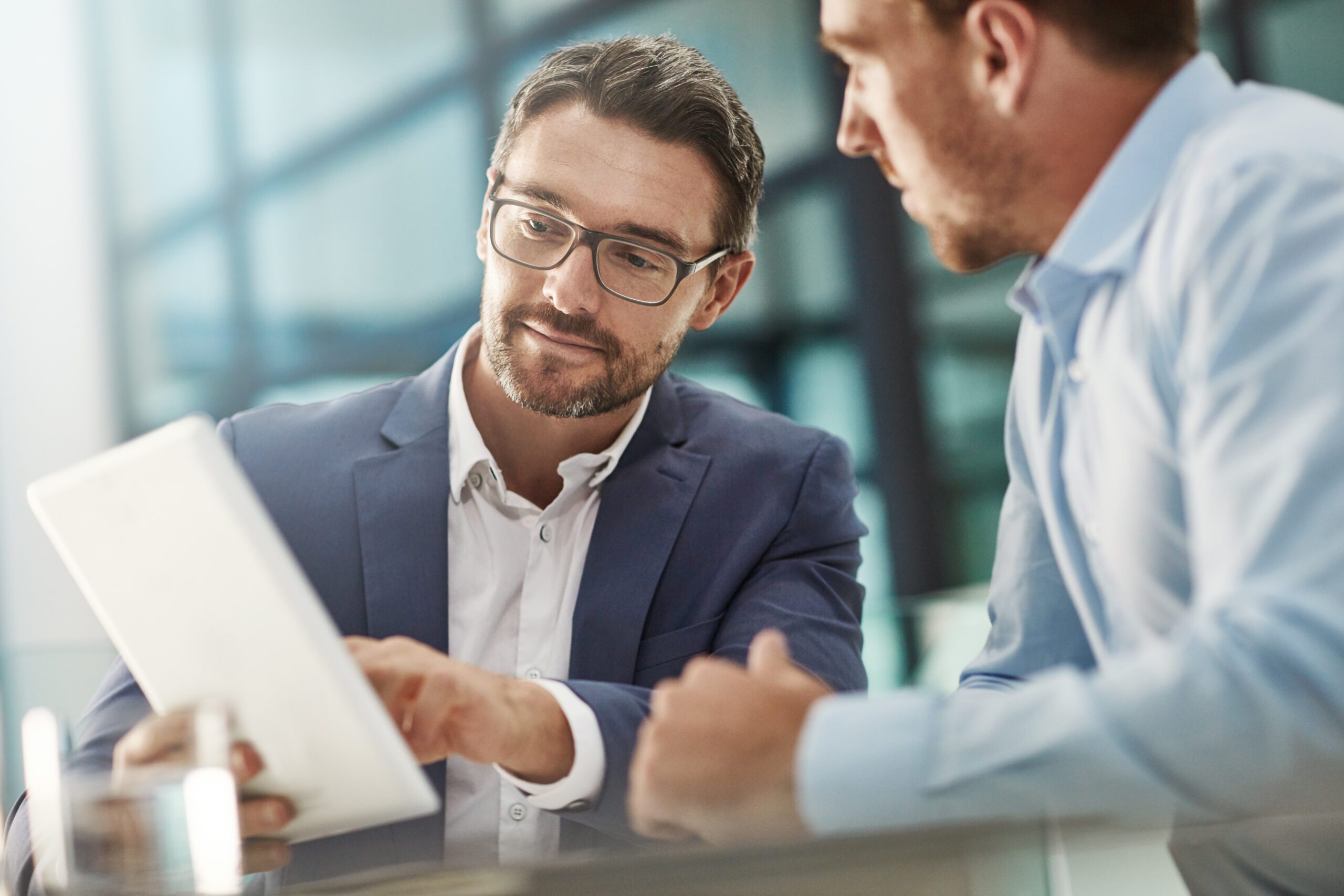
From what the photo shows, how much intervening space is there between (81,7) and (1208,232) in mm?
5041

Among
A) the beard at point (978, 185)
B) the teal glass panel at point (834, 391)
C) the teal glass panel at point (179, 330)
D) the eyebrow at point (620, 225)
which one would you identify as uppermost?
the beard at point (978, 185)

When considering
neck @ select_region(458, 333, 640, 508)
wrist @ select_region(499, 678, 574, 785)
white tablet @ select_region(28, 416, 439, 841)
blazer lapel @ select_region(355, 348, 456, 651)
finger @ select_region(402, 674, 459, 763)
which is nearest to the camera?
white tablet @ select_region(28, 416, 439, 841)

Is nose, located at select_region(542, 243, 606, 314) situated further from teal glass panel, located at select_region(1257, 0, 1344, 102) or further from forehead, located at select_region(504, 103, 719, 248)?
teal glass panel, located at select_region(1257, 0, 1344, 102)

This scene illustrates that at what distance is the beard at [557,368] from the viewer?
1.66 m

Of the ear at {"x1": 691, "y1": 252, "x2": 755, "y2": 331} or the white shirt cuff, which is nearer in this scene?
the white shirt cuff

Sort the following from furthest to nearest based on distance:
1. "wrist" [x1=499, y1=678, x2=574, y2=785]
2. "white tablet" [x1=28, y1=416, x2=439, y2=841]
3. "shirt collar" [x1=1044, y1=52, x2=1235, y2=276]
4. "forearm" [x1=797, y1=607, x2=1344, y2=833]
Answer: "wrist" [x1=499, y1=678, x2=574, y2=785], "shirt collar" [x1=1044, y1=52, x2=1235, y2=276], "white tablet" [x1=28, y1=416, x2=439, y2=841], "forearm" [x1=797, y1=607, x2=1344, y2=833]

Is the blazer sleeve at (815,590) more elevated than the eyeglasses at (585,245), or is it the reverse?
Answer: the eyeglasses at (585,245)

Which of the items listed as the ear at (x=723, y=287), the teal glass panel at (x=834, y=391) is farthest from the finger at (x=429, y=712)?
the teal glass panel at (x=834, y=391)

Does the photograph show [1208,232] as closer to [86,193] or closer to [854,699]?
[854,699]

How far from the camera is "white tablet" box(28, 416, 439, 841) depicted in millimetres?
789

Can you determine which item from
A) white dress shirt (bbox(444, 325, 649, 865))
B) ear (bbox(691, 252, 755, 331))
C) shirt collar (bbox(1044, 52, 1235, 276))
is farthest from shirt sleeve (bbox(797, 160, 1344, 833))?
ear (bbox(691, 252, 755, 331))

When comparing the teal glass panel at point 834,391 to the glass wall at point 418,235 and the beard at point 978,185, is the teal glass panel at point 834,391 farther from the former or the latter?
the beard at point 978,185

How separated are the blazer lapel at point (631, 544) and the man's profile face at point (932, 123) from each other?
67 centimetres

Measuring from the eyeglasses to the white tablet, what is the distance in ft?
2.82
